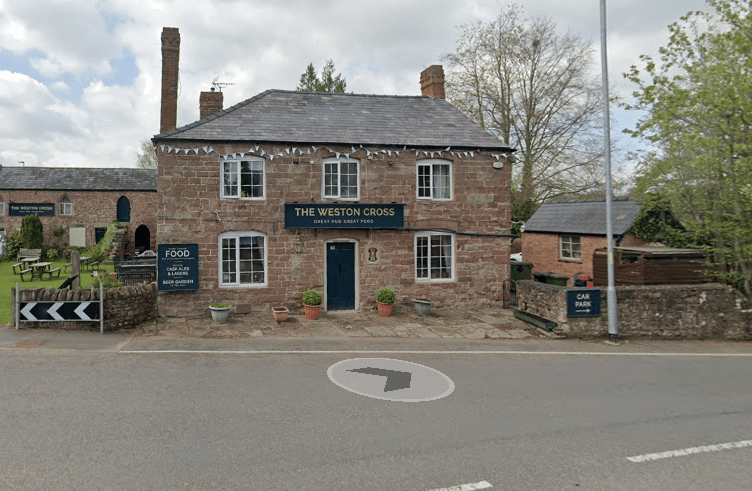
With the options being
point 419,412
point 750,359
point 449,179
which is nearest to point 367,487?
point 419,412

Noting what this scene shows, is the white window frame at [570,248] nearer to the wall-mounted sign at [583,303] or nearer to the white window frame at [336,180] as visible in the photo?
the wall-mounted sign at [583,303]

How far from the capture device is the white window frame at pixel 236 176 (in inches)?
609

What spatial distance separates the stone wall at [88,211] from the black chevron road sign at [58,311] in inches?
881

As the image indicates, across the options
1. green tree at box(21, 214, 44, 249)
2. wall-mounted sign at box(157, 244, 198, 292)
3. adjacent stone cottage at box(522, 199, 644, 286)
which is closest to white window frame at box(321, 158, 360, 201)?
wall-mounted sign at box(157, 244, 198, 292)

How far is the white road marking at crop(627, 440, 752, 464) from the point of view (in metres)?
6.05

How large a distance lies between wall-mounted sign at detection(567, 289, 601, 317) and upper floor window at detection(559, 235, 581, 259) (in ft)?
32.1

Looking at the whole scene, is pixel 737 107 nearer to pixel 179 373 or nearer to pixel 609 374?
pixel 609 374

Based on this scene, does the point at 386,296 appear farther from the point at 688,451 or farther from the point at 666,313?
the point at 688,451

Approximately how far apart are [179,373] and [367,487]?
18.0ft

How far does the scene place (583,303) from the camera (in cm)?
1420

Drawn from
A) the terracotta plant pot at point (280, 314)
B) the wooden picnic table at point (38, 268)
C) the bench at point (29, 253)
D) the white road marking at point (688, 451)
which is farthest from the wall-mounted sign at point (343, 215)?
the bench at point (29, 253)

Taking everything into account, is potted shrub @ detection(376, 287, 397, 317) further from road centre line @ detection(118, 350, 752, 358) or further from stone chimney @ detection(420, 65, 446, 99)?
stone chimney @ detection(420, 65, 446, 99)

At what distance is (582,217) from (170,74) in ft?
63.7

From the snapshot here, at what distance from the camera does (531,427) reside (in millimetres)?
6984
